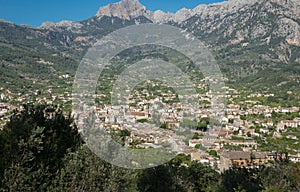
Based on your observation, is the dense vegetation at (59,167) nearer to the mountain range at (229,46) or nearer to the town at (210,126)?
the town at (210,126)

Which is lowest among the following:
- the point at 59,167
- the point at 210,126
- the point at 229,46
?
the point at 59,167

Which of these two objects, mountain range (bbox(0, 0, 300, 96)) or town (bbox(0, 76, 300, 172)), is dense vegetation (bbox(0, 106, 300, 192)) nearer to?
town (bbox(0, 76, 300, 172))

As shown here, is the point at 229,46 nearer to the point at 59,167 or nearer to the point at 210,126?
the point at 210,126

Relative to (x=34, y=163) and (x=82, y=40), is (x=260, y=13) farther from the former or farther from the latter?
(x=34, y=163)

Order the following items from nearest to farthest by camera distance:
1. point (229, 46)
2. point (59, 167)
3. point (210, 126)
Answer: point (59, 167), point (210, 126), point (229, 46)

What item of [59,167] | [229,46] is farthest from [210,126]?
[229,46]

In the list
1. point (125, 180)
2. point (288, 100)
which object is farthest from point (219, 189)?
point (288, 100)

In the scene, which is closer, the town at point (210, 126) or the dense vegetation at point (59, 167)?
the dense vegetation at point (59, 167)

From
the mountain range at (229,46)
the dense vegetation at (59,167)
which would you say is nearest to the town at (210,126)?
the dense vegetation at (59,167)
